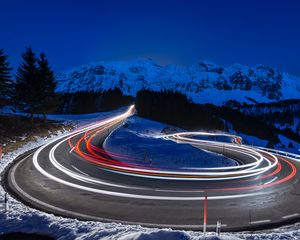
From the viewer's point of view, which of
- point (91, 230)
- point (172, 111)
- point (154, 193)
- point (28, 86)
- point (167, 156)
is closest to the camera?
point (91, 230)

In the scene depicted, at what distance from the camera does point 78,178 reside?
54.9ft

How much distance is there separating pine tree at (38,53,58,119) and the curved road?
2229 cm

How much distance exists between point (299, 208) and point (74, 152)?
20395mm

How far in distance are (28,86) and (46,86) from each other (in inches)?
140

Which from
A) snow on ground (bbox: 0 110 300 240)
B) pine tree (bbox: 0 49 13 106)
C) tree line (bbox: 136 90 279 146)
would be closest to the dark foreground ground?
pine tree (bbox: 0 49 13 106)

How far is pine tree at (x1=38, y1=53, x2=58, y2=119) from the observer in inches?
1672

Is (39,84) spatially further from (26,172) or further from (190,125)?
(190,125)

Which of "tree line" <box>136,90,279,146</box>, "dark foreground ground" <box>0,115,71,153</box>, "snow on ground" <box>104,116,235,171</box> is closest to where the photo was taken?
"snow on ground" <box>104,116,235,171</box>

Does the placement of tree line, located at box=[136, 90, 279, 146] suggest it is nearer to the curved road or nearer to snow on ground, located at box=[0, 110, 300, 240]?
the curved road

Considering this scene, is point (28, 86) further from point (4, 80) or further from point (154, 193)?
point (154, 193)

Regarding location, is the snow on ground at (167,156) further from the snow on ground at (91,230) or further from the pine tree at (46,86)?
the pine tree at (46,86)

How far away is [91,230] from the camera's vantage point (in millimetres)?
9227

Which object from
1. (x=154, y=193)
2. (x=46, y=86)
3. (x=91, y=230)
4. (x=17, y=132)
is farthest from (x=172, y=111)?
(x=91, y=230)

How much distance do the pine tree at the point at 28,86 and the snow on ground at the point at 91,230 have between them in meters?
33.2
